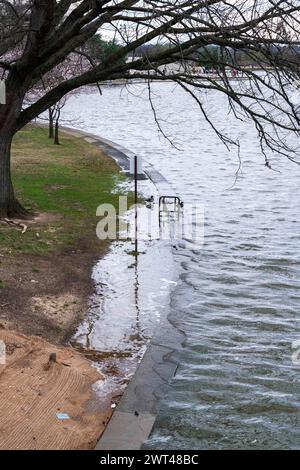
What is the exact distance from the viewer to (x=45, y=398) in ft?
19.4

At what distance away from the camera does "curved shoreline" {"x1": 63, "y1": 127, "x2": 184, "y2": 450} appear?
534 centimetres

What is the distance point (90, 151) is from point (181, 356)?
19516mm

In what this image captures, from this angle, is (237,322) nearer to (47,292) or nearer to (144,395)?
(47,292)

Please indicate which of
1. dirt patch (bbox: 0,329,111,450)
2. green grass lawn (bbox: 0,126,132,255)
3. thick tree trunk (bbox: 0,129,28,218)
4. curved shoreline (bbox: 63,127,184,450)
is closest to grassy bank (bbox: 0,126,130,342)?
green grass lawn (bbox: 0,126,132,255)

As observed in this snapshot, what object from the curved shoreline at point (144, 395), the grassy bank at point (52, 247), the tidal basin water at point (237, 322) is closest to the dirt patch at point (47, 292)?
the grassy bank at point (52, 247)

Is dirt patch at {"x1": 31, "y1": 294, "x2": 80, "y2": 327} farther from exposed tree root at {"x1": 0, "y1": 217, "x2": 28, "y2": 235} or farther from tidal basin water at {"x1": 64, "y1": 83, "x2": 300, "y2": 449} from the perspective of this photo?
exposed tree root at {"x1": 0, "y1": 217, "x2": 28, "y2": 235}

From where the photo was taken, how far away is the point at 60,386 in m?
6.19

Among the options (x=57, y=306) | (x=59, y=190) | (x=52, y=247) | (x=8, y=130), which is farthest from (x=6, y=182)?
(x=57, y=306)

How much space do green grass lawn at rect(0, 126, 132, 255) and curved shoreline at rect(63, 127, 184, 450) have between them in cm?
369

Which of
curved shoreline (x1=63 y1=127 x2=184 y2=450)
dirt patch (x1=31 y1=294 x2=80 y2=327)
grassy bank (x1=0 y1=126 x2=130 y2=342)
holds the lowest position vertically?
curved shoreline (x1=63 y1=127 x2=184 y2=450)

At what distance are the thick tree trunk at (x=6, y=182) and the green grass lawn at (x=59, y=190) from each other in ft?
1.83

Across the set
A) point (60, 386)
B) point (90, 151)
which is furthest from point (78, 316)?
point (90, 151)

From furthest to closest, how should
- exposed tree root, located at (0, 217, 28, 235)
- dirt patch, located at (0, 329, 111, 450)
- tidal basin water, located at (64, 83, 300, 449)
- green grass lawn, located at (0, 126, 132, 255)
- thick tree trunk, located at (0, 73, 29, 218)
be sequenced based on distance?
exposed tree root, located at (0, 217, 28, 235) < thick tree trunk, located at (0, 73, 29, 218) < green grass lawn, located at (0, 126, 132, 255) < tidal basin water, located at (64, 83, 300, 449) < dirt patch, located at (0, 329, 111, 450)
